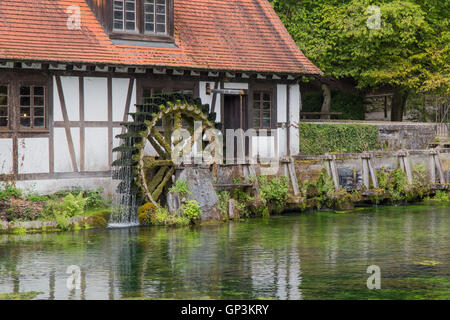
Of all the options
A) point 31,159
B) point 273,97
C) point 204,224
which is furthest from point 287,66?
point 31,159

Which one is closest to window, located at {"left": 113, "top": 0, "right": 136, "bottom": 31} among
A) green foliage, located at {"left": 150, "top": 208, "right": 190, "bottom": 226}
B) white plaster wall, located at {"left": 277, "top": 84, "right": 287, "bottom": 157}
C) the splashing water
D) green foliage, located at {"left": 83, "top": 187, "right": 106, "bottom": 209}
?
the splashing water

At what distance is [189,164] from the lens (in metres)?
19.8

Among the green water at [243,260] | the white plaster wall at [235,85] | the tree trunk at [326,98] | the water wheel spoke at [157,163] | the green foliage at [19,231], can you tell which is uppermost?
the tree trunk at [326,98]

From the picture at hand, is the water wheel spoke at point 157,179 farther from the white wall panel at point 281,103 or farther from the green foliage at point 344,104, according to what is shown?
the green foliage at point 344,104

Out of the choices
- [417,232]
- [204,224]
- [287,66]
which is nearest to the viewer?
[417,232]

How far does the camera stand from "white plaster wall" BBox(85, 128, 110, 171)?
20688mm

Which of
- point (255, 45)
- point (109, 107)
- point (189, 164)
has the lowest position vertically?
point (189, 164)

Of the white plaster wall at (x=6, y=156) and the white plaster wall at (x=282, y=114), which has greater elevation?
the white plaster wall at (x=282, y=114)

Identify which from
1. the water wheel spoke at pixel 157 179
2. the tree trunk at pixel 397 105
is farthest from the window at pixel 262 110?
the tree trunk at pixel 397 105

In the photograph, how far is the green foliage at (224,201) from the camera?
20156 mm

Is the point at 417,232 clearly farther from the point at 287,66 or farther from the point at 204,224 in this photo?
the point at 287,66

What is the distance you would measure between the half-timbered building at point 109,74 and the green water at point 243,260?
9.92 ft

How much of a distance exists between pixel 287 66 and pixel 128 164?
6489 mm

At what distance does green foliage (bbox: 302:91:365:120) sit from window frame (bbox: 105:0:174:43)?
1290 centimetres
